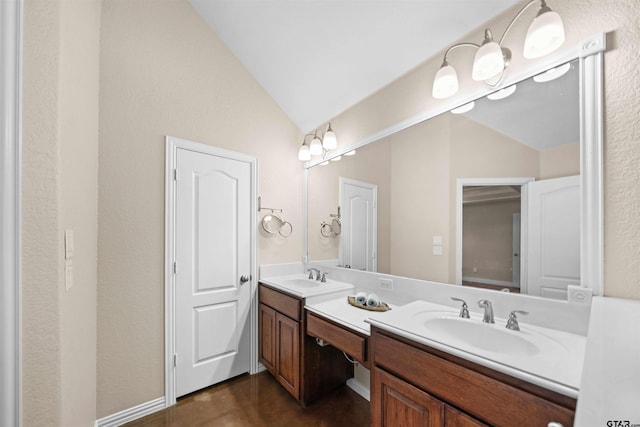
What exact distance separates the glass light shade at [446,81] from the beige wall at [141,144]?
5.63 feet

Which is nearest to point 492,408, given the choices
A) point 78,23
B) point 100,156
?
point 78,23

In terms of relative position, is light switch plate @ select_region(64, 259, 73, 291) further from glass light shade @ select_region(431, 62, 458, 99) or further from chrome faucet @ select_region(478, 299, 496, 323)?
glass light shade @ select_region(431, 62, 458, 99)

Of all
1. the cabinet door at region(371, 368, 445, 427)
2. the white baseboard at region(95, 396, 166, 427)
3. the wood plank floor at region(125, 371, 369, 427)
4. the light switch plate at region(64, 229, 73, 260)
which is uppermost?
the light switch plate at region(64, 229, 73, 260)

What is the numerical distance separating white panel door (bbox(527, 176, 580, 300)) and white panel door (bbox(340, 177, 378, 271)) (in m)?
0.99

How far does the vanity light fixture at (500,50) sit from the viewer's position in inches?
43.0

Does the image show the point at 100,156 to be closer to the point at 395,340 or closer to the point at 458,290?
the point at 395,340

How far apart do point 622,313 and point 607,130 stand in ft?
2.35

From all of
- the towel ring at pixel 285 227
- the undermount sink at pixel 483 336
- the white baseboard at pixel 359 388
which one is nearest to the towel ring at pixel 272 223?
the towel ring at pixel 285 227

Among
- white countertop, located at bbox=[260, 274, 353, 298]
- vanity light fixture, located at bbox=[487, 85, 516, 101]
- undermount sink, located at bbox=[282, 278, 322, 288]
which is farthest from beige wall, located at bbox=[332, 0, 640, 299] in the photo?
undermount sink, located at bbox=[282, 278, 322, 288]

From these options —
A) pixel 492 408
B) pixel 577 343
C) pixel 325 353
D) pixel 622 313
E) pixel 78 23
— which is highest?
pixel 78 23

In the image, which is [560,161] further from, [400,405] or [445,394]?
[400,405]

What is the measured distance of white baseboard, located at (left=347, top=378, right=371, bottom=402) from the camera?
1.99 m

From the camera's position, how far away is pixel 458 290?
1467mm

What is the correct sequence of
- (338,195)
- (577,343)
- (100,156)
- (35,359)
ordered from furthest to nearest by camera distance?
(338,195), (100,156), (577,343), (35,359)
